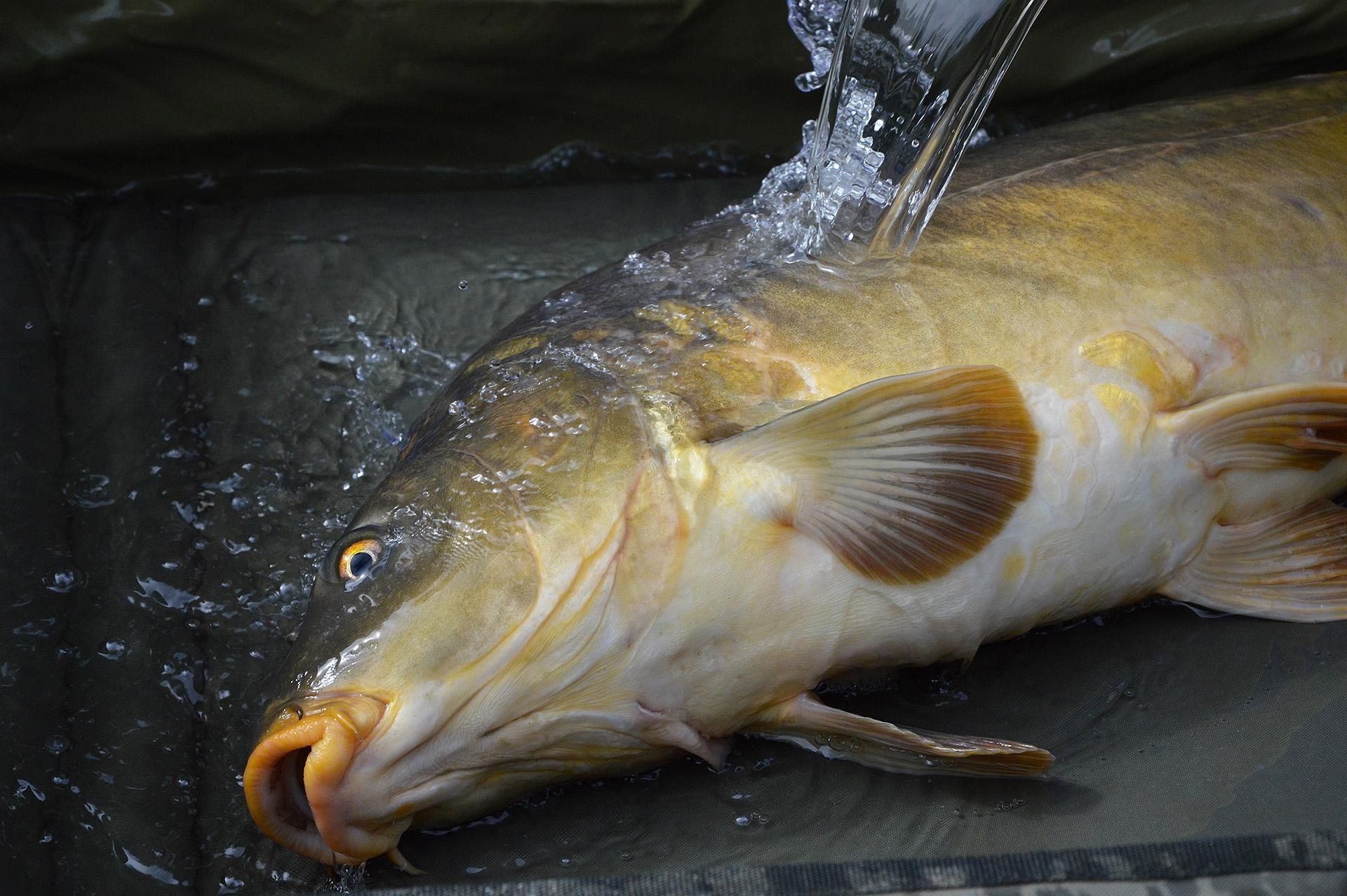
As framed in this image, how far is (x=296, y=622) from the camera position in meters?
2.35

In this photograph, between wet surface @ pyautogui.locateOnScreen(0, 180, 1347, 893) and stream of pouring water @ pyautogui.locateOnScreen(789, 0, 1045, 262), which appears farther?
stream of pouring water @ pyautogui.locateOnScreen(789, 0, 1045, 262)

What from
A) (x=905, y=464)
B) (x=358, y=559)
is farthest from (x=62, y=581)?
(x=905, y=464)

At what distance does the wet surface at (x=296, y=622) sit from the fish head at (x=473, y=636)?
0.68 feet

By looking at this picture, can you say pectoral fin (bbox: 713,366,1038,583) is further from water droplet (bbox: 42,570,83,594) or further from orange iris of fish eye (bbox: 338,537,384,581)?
water droplet (bbox: 42,570,83,594)

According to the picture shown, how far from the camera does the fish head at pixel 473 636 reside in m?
1.65

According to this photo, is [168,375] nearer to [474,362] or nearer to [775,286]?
[474,362]

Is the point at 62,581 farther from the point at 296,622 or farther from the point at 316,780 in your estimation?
the point at 316,780

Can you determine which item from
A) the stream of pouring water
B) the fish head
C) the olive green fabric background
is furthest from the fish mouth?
the olive green fabric background

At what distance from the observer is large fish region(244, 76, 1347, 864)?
1.72 m

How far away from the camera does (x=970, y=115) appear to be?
8.25 ft

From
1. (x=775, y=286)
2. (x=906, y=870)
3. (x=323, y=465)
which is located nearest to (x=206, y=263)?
(x=323, y=465)

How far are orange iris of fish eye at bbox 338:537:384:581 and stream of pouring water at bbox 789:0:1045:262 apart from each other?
3.49 feet

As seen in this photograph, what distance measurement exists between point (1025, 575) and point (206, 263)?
228 centimetres

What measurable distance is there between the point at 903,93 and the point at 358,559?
148 cm
